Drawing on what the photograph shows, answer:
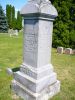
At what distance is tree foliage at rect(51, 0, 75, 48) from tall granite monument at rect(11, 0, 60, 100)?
8.52 meters

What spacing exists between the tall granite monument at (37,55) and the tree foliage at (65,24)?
852 cm

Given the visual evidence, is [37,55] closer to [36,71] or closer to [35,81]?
[36,71]

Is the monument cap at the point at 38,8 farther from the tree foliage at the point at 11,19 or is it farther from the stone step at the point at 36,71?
the tree foliage at the point at 11,19

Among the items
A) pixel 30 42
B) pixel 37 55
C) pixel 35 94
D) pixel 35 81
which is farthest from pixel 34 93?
pixel 30 42

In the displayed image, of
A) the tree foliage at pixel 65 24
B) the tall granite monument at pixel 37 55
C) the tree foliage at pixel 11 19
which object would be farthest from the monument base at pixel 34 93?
the tree foliage at pixel 11 19

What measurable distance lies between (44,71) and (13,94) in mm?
1204

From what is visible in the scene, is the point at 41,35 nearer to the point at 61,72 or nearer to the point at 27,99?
the point at 27,99

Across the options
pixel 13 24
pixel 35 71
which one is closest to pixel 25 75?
pixel 35 71

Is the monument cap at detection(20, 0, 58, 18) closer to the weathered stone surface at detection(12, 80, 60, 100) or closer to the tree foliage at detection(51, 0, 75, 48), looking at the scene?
the weathered stone surface at detection(12, 80, 60, 100)

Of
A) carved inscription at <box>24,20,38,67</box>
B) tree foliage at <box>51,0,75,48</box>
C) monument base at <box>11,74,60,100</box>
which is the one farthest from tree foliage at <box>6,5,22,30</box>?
monument base at <box>11,74,60,100</box>

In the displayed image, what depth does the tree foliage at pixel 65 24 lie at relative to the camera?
1323 cm

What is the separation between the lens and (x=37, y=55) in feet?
15.1

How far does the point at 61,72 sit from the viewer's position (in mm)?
7250

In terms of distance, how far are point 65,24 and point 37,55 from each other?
31.3 feet
